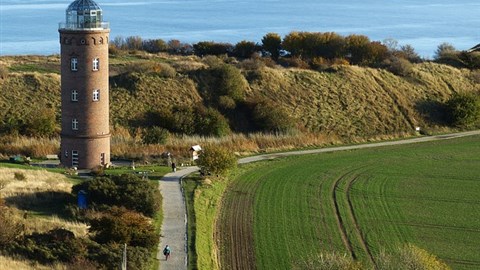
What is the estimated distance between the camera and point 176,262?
962 inches

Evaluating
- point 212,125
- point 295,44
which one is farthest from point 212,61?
point 212,125

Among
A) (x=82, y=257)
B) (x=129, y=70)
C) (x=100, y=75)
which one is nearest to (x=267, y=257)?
(x=82, y=257)

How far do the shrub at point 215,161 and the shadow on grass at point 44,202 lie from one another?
25.7ft

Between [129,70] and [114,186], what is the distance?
99.6 feet

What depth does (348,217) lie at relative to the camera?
1254 inches

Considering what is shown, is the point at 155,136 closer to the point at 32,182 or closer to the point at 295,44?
the point at 32,182

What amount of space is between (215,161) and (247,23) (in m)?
116

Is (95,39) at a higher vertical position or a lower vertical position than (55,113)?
higher

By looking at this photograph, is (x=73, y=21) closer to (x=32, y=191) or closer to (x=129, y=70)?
(x=32, y=191)

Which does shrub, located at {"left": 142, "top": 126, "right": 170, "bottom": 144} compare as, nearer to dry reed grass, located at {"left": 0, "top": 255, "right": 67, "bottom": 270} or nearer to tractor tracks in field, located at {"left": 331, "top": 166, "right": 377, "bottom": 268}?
tractor tracks in field, located at {"left": 331, "top": 166, "right": 377, "bottom": 268}

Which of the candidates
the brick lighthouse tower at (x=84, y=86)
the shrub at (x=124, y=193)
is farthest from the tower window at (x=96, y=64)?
the shrub at (x=124, y=193)

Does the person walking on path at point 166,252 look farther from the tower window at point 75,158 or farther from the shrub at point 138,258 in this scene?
the tower window at point 75,158

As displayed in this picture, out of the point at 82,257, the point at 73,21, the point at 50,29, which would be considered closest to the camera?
the point at 82,257

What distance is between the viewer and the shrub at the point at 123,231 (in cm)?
2489
